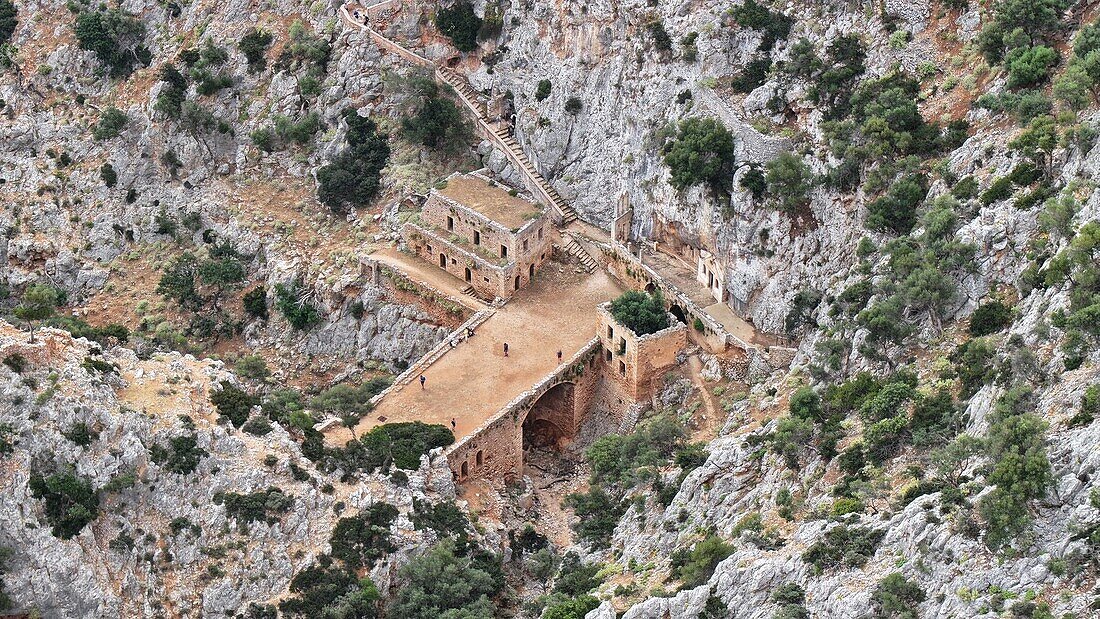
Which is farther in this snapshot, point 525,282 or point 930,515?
point 525,282

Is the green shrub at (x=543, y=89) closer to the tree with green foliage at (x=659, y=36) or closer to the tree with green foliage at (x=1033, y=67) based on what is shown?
the tree with green foliage at (x=659, y=36)

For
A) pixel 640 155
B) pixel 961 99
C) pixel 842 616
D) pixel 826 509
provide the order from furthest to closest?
pixel 640 155 < pixel 961 99 < pixel 826 509 < pixel 842 616

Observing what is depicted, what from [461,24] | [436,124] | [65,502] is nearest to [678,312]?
[436,124]

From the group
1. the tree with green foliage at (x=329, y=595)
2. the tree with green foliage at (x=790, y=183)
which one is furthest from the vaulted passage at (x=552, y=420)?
the tree with green foliage at (x=329, y=595)

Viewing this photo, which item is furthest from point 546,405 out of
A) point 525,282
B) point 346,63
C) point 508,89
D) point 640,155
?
point 346,63

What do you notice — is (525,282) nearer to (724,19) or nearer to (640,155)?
(640,155)

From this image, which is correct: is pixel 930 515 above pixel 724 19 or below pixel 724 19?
below
